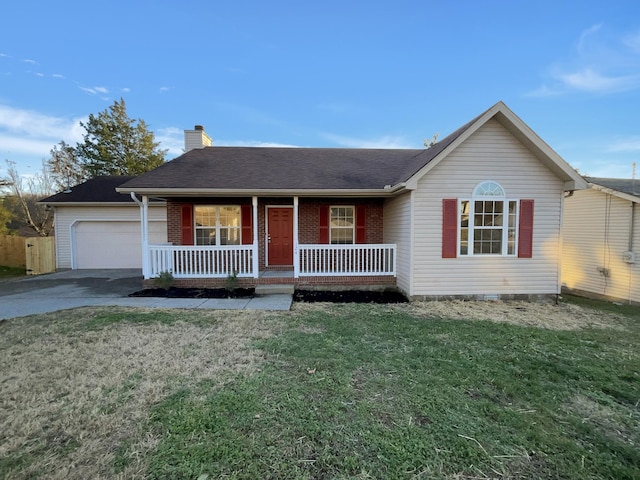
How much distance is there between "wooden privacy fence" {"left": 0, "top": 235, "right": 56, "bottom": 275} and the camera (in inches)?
457

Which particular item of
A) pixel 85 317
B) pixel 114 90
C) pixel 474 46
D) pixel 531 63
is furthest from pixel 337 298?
pixel 114 90

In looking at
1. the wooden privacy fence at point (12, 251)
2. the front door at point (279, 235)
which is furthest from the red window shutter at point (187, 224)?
the wooden privacy fence at point (12, 251)

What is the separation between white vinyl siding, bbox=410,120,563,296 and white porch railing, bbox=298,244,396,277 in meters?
1.32

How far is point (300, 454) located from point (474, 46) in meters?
14.9

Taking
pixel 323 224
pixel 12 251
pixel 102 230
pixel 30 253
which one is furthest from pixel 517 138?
pixel 12 251

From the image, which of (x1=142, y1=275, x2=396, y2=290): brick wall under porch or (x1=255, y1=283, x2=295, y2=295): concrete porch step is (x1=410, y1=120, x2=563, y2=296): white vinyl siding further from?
(x1=255, y1=283, x2=295, y2=295): concrete porch step

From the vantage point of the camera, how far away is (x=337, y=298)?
775 cm

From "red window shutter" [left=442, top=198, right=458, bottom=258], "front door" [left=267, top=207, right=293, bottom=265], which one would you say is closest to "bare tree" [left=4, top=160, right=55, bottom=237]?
"front door" [left=267, top=207, right=293, bottom=265]

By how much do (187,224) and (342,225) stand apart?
16.7 ft

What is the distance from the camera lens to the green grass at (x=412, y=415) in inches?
83.0

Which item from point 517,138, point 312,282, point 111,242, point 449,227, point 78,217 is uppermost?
point 517,138

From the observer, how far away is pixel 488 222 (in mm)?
7426

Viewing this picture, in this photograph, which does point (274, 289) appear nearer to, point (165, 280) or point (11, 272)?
point (165, 280)

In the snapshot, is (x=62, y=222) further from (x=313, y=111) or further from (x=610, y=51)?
(x=610, y=51)
